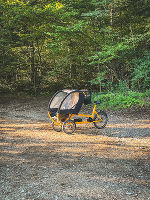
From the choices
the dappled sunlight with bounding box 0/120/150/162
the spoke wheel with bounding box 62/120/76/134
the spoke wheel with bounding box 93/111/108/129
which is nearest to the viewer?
the dappled sunlight with bounding box 0/120/150/162

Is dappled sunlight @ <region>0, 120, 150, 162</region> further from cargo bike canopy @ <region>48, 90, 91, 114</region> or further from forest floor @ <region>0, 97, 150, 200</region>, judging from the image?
cargo bike canopy @ <region>48, 90, 91, 114</region>

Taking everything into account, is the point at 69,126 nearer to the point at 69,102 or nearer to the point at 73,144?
the point at 69,102

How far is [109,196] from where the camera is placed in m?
3.17

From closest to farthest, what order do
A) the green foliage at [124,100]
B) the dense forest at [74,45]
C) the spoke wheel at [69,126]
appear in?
1. the spoke wheel at [69,126]
2. the green foliage at [124,100]
3. the dense forest at [74,45]

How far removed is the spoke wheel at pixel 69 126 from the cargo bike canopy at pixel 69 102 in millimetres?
374

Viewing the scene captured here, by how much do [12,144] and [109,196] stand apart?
3.42 metres

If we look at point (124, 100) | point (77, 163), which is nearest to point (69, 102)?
point (77, 163)

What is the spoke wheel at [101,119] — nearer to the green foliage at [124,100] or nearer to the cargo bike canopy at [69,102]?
the cargo bike canopy at [69,102]

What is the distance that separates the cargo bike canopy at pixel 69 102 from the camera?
6.34 metres

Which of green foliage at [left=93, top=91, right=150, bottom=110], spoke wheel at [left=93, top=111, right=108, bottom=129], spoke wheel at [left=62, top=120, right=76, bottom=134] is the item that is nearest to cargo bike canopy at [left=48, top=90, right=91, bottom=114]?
spoke wheel at [left=62, top=120, right=76, bottom=134]

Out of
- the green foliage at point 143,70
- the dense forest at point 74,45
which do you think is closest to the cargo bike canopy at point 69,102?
the dense forest at point 74,45

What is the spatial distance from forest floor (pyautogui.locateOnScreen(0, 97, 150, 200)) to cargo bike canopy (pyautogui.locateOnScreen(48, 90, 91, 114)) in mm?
764

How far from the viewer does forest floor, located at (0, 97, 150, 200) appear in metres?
3.32

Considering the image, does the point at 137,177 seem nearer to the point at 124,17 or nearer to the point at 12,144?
the point at 12,144
